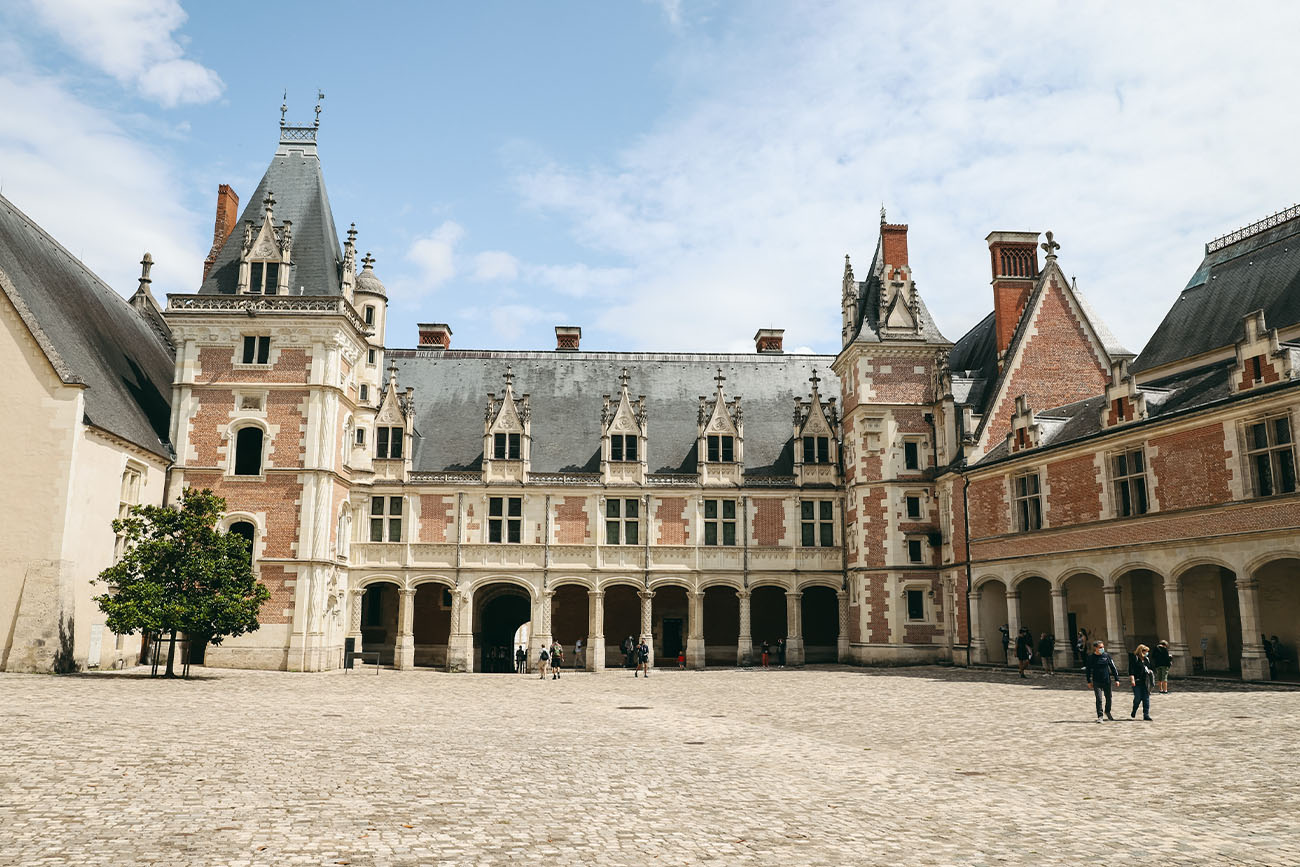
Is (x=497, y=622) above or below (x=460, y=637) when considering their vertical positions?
above

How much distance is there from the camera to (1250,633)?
71.4 ft

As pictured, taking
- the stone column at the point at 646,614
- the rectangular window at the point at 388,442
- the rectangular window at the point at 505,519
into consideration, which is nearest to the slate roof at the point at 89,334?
the rectangular window at the point at 388,442

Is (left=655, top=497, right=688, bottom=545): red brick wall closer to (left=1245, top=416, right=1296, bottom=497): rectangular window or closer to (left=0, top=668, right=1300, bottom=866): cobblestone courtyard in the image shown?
(left=0, top=668, right=1300, bottom=866): cobblestone courtyard

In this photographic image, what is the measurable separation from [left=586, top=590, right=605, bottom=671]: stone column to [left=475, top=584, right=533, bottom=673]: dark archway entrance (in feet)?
9.50

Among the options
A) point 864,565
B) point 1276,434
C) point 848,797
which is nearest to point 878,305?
point 864,565

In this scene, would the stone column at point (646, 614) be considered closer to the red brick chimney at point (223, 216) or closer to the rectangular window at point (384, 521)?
the rectangular window at point (384, 521)

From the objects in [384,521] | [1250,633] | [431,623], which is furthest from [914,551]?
[384,521]

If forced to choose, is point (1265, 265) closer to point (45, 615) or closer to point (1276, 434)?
point (1276, 434)

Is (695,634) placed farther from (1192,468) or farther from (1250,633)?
(1250,633)

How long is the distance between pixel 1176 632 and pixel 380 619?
28.3 meters

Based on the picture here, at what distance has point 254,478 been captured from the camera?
31953mm

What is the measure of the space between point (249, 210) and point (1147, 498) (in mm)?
31618

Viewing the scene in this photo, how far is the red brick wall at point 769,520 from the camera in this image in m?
37.2

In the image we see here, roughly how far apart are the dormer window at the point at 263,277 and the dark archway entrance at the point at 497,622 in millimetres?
14037
